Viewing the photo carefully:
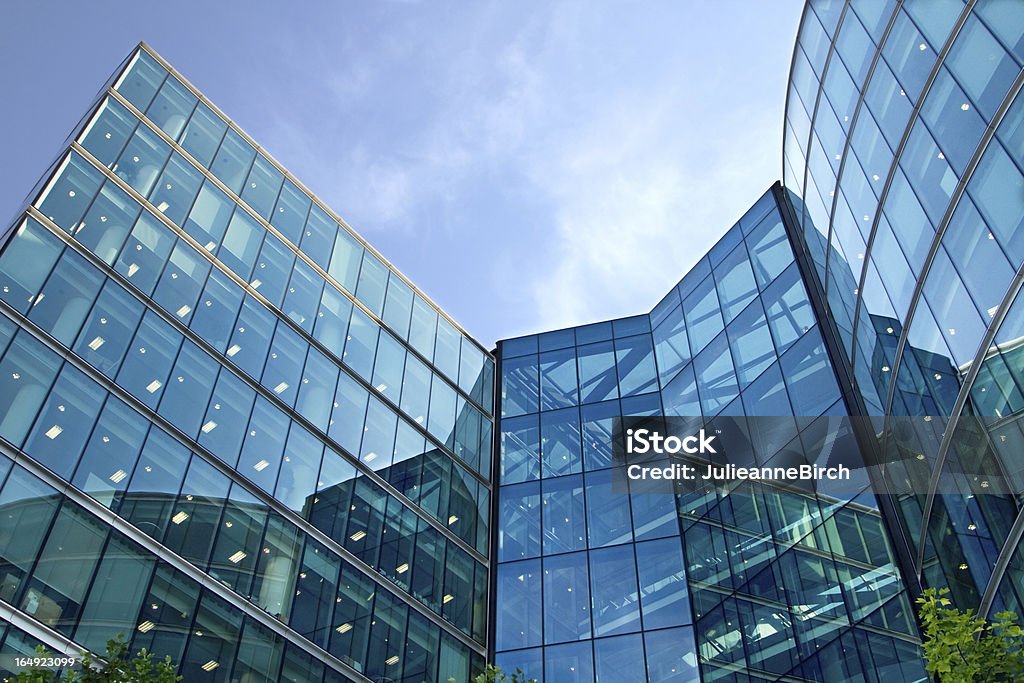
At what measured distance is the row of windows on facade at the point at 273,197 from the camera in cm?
2830

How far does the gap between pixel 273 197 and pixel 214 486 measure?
12551mm

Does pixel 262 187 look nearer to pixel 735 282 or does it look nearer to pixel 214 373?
pixel 214 373

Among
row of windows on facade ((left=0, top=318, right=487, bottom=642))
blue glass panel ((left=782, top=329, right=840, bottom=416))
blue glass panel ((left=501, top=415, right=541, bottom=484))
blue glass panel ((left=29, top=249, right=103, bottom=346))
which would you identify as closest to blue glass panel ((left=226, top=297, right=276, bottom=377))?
row of windows on facade ((left=0, top=318, right=487, bottom=642))

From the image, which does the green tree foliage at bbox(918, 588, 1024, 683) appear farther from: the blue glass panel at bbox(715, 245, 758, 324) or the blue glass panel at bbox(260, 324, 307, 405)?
the blue glass panel at bbox(260, 324, 307, 405)

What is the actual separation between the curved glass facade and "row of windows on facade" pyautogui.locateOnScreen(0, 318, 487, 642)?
43.3ft

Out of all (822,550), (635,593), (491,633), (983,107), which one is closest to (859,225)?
(983,107)

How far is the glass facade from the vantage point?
22156mm

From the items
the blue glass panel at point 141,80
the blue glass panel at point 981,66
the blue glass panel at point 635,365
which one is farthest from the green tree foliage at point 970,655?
the blue glass panel at point 141,80

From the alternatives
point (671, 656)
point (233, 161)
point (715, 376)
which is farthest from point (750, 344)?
point (233, 161)

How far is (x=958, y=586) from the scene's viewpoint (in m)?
17.8

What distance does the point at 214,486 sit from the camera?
2291 centimetres

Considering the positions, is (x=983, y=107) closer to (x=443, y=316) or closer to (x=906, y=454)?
(x=906, y=454)

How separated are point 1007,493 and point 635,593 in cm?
1272

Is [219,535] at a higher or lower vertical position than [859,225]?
lower
